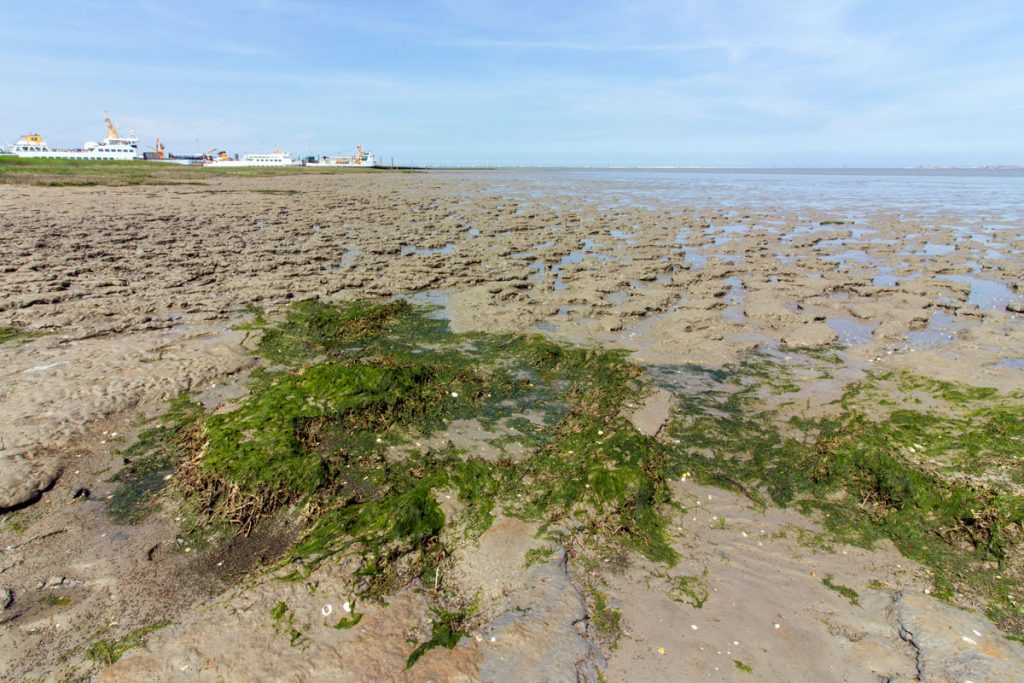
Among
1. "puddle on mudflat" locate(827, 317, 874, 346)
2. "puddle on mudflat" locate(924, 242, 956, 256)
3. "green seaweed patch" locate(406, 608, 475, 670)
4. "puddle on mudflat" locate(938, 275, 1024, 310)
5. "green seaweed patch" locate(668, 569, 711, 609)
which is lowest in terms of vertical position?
"green seaweed patch" locate(668, 569, 711, 609)

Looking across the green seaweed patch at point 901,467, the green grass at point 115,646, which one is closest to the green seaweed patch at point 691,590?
the green seaweed patch at point 901,467

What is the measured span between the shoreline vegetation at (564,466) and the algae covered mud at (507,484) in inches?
1.1

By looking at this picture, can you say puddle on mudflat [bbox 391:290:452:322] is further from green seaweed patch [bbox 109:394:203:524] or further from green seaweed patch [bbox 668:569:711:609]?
green seaweed patch [bbox 668:569:711:609]

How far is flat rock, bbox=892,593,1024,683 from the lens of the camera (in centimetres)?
280

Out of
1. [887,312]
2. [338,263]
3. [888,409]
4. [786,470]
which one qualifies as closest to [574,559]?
[786,470]

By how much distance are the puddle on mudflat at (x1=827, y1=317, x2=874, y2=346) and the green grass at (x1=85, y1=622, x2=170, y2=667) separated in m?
8.50

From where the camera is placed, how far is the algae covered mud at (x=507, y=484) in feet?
9.89

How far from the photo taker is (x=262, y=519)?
13.2ft

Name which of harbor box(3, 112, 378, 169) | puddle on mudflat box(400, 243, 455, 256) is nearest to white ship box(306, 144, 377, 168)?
harbor box(3, 112, 378, 169)

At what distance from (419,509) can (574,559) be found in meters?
1.23

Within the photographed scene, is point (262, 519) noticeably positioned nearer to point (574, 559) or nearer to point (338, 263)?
point (574, 559)

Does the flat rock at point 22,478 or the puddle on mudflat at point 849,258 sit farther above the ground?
the puddle on mudflat at point 849,258

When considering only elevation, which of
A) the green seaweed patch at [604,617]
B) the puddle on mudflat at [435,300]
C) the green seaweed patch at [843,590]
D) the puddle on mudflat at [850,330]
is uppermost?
the puddle on mudflat at [435,300]

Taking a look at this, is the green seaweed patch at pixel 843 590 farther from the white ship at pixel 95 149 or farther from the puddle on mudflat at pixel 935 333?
the white ship at pixel 95 149
